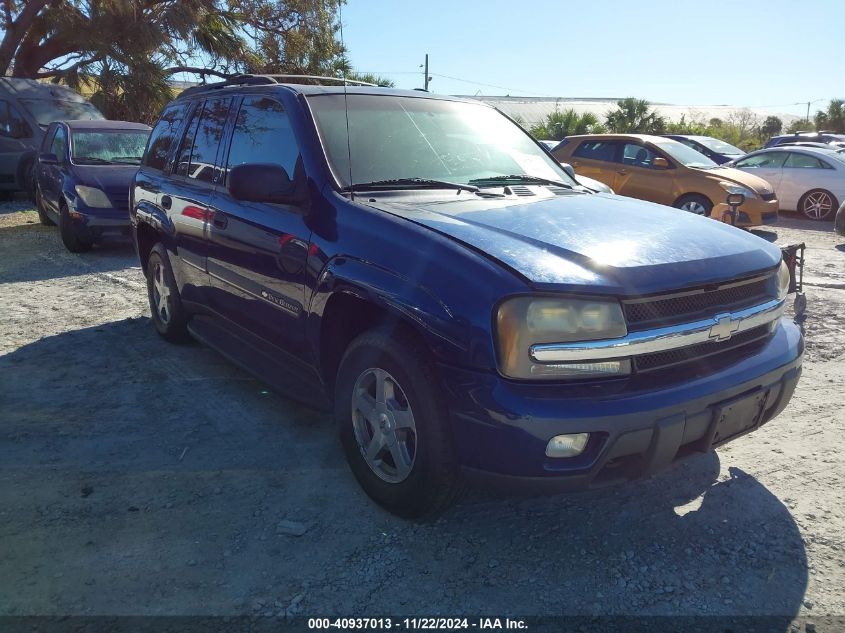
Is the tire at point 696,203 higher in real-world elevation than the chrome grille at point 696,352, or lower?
lower

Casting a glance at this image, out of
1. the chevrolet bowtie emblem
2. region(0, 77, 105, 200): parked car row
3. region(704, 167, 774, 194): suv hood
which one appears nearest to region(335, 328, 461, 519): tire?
the chevrolet bowtie emblem

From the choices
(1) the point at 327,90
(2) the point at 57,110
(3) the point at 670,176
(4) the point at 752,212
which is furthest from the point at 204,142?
(2) the point at 57,110

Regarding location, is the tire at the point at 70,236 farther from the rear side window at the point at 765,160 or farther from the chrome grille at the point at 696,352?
the rear side window at the point at 765,160

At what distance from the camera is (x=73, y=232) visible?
895 centimetres

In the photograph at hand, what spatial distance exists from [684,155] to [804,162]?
3.61m

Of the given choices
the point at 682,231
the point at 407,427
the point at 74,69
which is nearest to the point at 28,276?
the point at 407,427

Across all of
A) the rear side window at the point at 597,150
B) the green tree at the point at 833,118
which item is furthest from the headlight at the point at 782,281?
the green tree at the point at 833,118

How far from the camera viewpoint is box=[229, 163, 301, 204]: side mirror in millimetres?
3281

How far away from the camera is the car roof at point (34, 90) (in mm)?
13922

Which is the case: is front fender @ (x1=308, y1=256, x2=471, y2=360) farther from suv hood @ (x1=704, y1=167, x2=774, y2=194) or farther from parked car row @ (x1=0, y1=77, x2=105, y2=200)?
parked car row @ (x1=0, y1=77, x2=105, y2=200)

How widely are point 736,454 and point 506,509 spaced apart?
1.33 meters

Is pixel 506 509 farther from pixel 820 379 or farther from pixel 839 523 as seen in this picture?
pixel 820 379

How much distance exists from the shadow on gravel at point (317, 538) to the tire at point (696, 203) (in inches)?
321

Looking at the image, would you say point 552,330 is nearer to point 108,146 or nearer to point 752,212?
point 108,146
